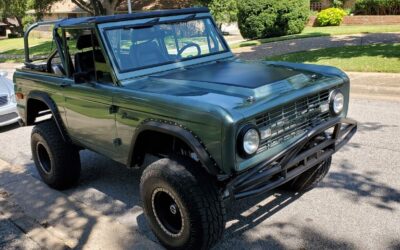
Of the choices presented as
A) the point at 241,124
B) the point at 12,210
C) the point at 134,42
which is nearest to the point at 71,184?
the point at 12,210

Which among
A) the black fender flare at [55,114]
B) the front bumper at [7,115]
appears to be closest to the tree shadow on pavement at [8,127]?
the front bumper at [7,115]

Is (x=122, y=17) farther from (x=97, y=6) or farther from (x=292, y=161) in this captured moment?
(x=97, y=6)

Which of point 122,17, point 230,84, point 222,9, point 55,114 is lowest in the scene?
point 55,114

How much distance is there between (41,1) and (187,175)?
31.4 metres

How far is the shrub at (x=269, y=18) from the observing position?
2072cm

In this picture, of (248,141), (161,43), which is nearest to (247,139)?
(248,141)

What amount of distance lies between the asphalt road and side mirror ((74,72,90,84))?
4.40 feet

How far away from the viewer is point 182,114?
3256mm

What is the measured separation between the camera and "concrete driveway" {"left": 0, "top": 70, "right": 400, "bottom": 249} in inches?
146

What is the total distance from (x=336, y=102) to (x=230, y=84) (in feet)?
3.22

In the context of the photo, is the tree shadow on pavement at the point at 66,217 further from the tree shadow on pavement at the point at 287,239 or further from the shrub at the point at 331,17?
the shrub at the point at 331,17

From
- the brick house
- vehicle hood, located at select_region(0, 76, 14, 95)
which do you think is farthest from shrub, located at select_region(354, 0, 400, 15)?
vehicle hood, located at select_region(0, 76, 14, 95)

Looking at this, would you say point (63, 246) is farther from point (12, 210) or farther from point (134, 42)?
point (134, 42)

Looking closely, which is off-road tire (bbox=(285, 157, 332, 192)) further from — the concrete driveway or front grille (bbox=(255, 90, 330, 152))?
front grille (bbox=(255, 90, 330, 152))
